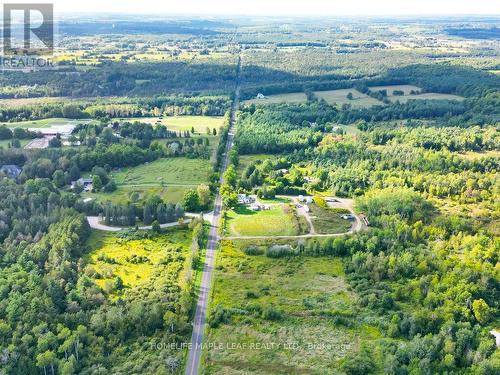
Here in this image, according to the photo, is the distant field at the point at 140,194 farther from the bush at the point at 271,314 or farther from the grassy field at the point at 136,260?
the bush at the point at 271,314

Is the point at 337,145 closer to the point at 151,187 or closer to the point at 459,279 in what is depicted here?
the point at 151,187

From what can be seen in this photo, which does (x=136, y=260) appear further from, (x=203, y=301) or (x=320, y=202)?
(x=320, y=202)


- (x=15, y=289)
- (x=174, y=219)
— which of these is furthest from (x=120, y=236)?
(x=15, y=289)

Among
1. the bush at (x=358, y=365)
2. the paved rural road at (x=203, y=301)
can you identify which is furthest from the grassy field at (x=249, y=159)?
the bush at (x=358, y=365)

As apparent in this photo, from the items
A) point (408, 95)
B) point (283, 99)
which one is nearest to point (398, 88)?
point (408, 95)

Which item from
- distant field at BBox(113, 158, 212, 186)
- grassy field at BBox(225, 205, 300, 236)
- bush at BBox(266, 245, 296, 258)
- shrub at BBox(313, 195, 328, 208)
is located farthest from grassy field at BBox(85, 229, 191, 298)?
shrub at BBox(313, 195, 328, 208)

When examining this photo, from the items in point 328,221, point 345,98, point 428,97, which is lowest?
point 328,221

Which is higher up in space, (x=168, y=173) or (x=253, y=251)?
(x=168, y=173)
